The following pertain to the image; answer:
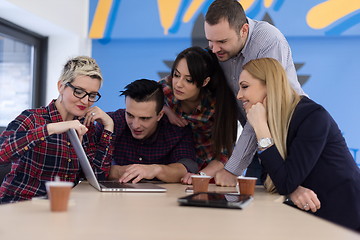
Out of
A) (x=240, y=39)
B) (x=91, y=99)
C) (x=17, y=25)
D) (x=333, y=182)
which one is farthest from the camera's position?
(x=17, y=25)

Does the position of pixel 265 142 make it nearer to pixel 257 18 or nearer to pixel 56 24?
pixel 257 18

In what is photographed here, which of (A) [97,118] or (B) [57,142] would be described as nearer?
(B) [57,142]

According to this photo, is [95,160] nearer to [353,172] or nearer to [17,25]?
[353,172]

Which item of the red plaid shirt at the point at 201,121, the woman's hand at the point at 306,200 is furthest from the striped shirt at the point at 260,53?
the woman's hand at the point at 306,200

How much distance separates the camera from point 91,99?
217cm

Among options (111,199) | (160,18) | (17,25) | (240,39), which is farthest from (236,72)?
(17,25)

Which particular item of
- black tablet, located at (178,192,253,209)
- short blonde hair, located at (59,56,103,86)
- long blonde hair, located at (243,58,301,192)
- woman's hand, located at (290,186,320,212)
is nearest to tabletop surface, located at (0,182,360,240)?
black tablet, located at (178,192,253,209)

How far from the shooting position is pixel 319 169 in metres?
1.76

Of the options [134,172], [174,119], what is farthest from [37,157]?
[174,119]

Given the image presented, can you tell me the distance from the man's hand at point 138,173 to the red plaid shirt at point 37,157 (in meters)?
0.18

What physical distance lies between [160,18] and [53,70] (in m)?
1.16

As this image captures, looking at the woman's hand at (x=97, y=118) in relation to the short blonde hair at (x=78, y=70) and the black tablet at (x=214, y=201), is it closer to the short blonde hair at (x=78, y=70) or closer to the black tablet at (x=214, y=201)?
the short blonde hair at (x=78, y=70)

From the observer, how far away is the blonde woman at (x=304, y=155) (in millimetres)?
1697

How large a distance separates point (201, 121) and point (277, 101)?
82 cm
